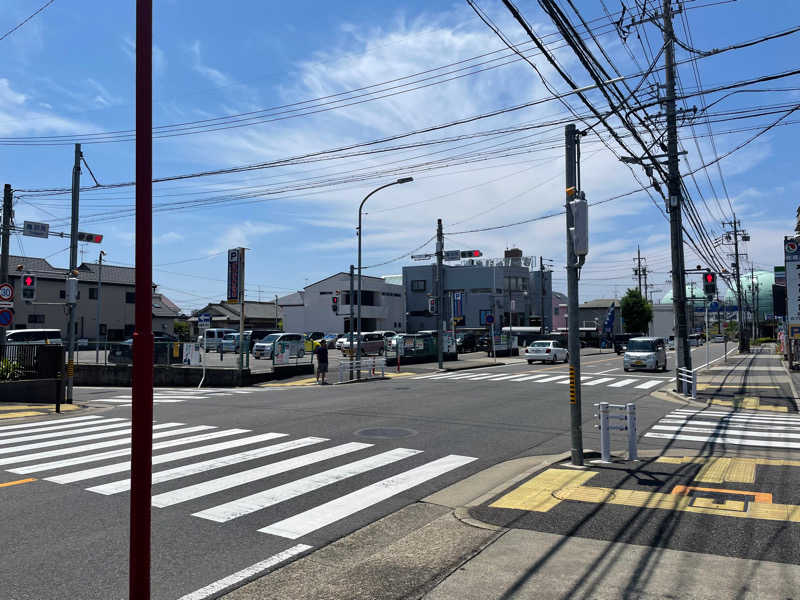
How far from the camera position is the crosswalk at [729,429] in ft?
37.2

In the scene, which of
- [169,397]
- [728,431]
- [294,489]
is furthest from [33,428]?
[728,431]

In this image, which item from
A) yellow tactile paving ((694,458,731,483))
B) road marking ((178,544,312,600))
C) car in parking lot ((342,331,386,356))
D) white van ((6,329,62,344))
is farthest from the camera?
car in parking lot ((342,331,386,356))

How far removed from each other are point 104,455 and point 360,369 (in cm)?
1745

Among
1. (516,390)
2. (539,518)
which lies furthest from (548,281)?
(539,518)

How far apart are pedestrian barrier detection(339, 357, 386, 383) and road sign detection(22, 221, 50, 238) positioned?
1279 cm

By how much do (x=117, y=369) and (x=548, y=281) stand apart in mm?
70532

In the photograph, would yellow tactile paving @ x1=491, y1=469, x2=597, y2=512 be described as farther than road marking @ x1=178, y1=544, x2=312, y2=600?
Yes

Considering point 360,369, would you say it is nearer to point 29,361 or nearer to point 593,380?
point 593,380

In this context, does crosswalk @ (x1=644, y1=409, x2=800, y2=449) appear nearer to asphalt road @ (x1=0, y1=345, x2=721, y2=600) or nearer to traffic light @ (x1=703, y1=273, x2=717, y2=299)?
asphalt road @ (x1=0, y1=345, x2=721, y2=600)

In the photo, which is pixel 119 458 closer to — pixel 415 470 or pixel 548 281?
pixel 415 470

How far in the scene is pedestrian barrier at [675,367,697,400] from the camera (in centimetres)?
1905

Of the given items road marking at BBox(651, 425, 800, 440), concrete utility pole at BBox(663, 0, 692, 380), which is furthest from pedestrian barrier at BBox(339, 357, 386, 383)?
road marking at BBox(651, 425, 800, 440)

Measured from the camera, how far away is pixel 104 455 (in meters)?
9.93

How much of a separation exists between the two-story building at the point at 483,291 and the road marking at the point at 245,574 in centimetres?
7409
